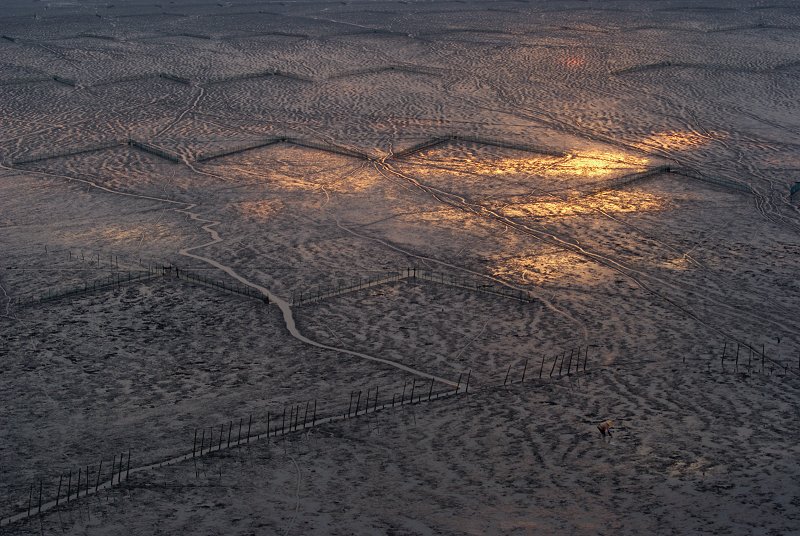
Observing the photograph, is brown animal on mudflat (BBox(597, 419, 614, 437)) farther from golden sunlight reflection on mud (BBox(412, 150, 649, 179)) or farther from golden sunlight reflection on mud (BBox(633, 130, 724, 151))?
golden sunlight reflection on mud (BBox(633, 130, 724, 151))

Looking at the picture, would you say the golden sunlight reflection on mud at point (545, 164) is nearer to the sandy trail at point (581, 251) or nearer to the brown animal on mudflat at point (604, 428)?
the sandy trail at point (581, 251)

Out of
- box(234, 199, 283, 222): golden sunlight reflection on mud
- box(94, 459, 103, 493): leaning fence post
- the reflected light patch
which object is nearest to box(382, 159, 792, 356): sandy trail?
box(234, 199, 283, 222): golden sunlight reflection on mud

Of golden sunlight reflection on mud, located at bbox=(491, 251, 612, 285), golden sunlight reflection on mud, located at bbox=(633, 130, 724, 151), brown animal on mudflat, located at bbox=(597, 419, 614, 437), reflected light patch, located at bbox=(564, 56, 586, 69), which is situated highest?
reflected light patch, located at bbox=(564, 56, 586, 69)

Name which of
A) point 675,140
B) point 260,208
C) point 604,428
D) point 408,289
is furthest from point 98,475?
point 675,140

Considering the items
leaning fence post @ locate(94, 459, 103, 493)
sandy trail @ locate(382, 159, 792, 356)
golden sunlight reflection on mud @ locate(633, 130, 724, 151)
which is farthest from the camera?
golden sunlight reflection on mud @ locate(633, 130, 724, 151)

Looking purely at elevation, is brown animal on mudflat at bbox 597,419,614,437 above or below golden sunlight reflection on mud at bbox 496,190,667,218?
below

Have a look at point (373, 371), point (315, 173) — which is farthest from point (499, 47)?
point (373, 371)

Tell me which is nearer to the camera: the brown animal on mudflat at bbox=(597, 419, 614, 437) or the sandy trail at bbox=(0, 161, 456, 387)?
the brown animal on mudflat at bbox=(597, 419, 614, 437)
